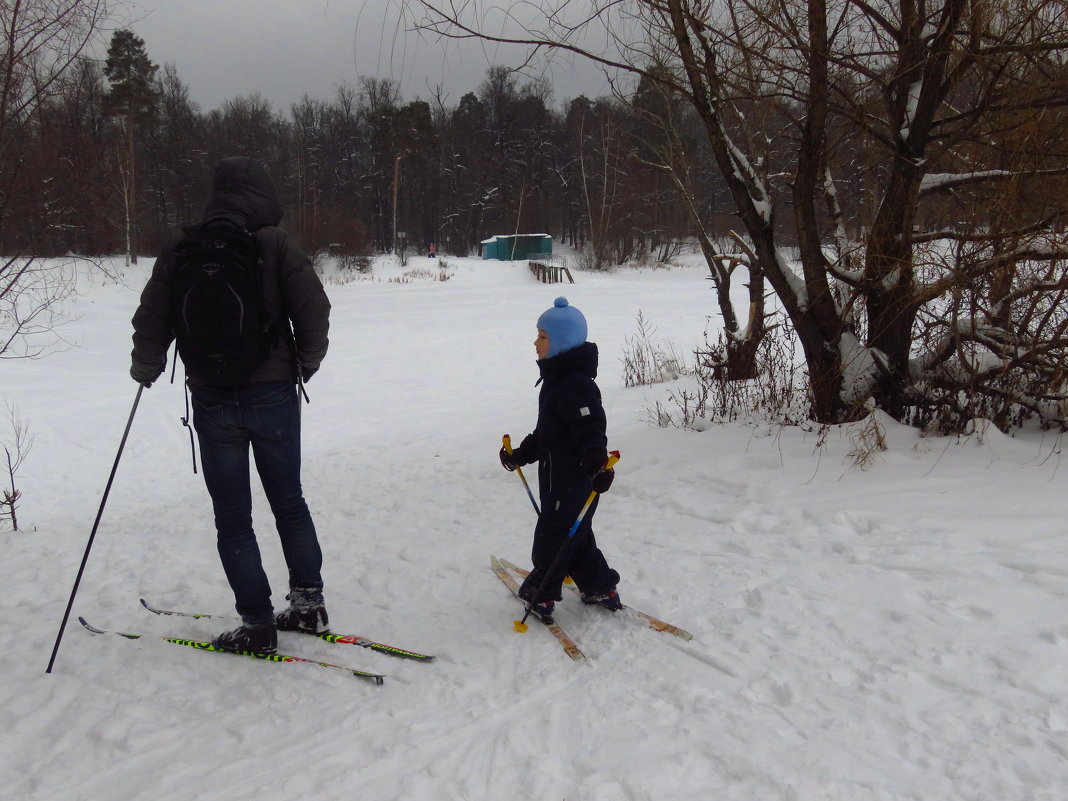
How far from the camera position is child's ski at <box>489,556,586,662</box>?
3008 mm

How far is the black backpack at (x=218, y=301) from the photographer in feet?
9.14

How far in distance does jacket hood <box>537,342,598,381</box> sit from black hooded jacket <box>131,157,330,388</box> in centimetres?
103

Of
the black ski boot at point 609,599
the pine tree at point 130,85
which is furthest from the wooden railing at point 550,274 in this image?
the black ski boot at point 609,599

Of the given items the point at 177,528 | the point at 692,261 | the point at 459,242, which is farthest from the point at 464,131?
the point at 177,528

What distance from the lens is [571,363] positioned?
10.7 ft

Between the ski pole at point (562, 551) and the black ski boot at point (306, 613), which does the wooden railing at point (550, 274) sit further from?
the black ski boot at point (306, 613)

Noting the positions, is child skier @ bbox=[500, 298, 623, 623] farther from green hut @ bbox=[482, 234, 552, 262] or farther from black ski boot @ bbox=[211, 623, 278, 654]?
green hut @ bbox=[482, 234, 552, 262]

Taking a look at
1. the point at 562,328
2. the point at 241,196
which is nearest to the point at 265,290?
the point at 241,196

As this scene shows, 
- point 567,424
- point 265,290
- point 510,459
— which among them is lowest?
point 510,459

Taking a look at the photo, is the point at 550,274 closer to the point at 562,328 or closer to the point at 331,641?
the point at 562,328

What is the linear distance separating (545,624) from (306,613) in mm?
1150

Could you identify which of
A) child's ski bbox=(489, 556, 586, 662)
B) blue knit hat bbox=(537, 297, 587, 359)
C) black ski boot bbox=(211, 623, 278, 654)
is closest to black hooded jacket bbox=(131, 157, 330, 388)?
blue knit hat bbox=(537, 297, 587, 359)

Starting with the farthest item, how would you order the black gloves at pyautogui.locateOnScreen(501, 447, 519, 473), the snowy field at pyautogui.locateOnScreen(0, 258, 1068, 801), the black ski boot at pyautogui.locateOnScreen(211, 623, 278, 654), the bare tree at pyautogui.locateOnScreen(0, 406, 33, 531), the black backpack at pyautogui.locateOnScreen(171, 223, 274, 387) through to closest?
the bare tree at pyautogui.locateOnScreen(0, 406, 33, 531) → the black gloves at pyautogui.locateOnScreen(501, 447, 519, 473) → the black ski boot at pyautogui.locateOnScreen(211, 623, 278, 654) → the black backpack at pyautogui.locateOnScreen(171, 223, 274, 387) → the snowy field at pyautogui.locateOnScreen(0, 258, 1068, 801)

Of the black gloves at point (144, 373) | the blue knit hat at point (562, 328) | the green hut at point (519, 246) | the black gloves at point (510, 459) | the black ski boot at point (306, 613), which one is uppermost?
the green hut at point (519, 246)
